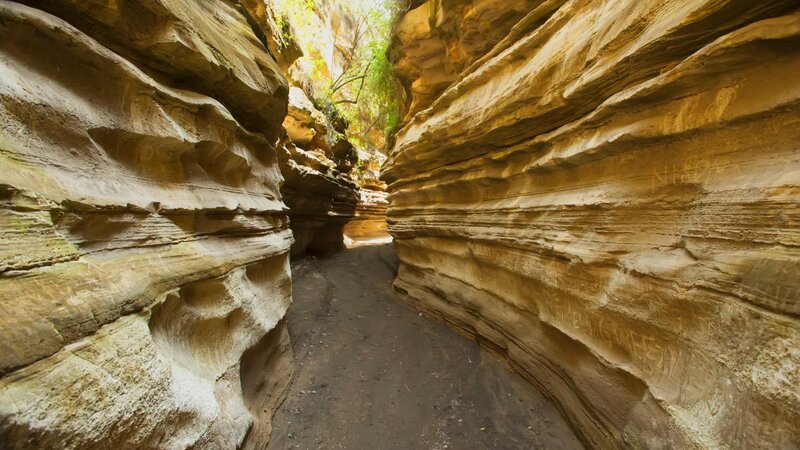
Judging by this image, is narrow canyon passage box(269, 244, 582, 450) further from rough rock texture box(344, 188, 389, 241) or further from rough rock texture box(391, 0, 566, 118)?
rough rock texture box(344, 188, 389, 241)

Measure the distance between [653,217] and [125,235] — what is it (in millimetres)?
3698

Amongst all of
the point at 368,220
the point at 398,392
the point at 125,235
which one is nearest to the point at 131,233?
the point at 125,235

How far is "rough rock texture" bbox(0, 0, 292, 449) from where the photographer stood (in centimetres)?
118

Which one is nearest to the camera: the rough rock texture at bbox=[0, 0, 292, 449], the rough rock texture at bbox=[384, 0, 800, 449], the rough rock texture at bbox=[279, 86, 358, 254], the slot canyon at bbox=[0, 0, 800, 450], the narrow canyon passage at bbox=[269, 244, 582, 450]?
the rough rock texture at bbox=[0, 0, 292, 449]

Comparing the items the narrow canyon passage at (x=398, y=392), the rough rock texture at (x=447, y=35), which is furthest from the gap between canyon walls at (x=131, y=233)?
the rough rock texture at (x=447, y=35)

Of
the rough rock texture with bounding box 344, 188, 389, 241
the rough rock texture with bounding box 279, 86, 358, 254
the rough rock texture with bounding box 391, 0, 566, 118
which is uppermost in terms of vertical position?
the rough rock texture with bounding box 391, 0, 566, 118

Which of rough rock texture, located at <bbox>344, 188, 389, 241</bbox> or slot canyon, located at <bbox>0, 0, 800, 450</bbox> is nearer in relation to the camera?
slot canyon, located at <bbox>0, 0, 800, 450</bbox>

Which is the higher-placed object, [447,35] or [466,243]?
[447,35]

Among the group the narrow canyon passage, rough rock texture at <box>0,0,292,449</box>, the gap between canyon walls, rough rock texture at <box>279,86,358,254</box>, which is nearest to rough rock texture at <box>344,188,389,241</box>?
rough rock texture at <box>279,86,358,254</box>

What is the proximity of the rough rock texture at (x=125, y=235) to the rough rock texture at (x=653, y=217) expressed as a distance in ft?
10.2

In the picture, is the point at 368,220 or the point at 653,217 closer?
the point at 653,217

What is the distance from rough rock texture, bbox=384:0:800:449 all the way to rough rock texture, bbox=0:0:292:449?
122 inches

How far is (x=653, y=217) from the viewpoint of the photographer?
2.16 meters

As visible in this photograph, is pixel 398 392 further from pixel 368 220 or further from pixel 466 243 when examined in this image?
pixel 368 220
